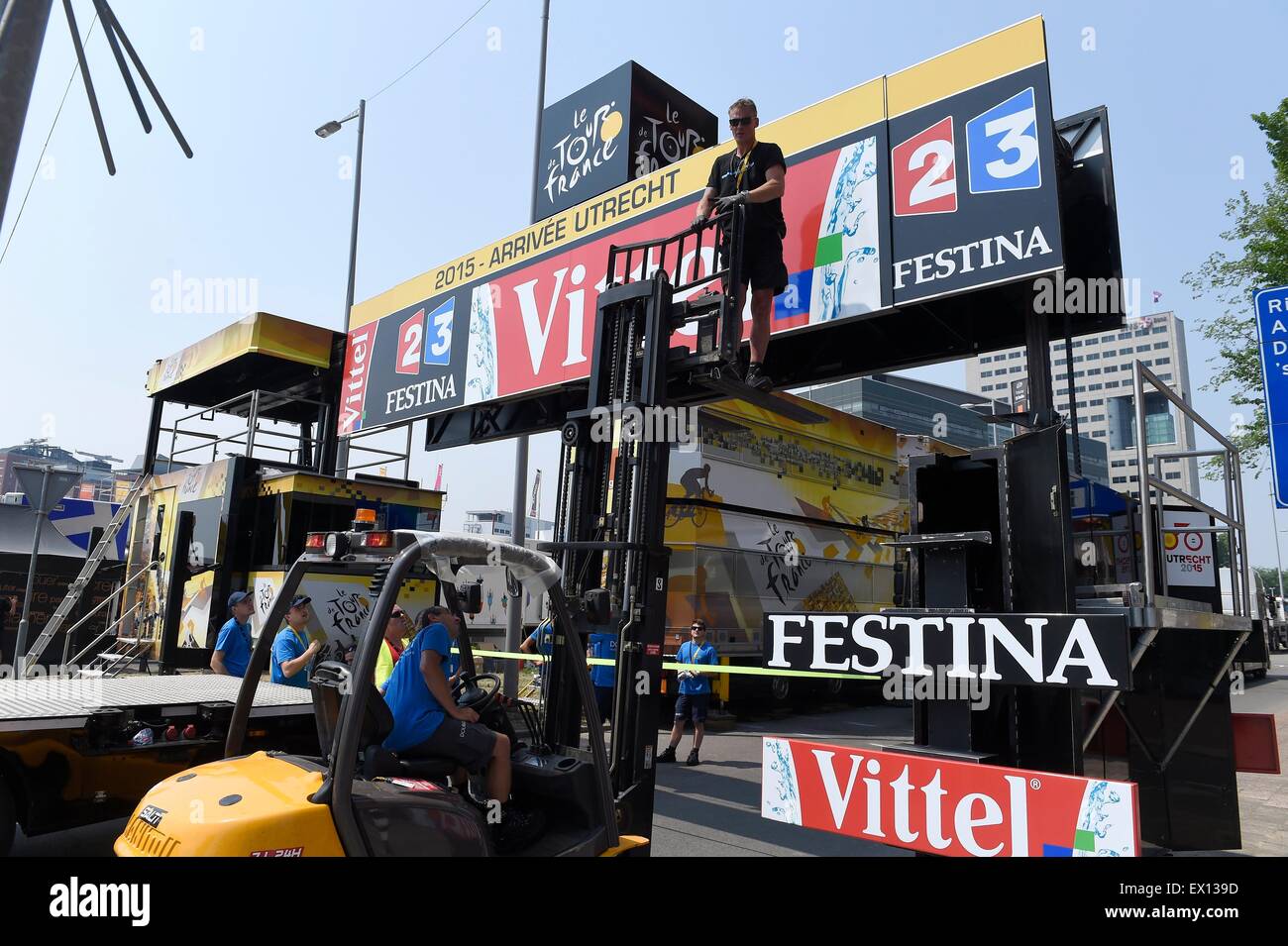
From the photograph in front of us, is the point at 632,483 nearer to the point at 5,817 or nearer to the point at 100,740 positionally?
the point at 100,740

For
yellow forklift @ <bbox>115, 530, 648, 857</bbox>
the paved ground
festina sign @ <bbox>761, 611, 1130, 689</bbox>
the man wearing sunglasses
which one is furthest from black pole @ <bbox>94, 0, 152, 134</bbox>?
the paved ground

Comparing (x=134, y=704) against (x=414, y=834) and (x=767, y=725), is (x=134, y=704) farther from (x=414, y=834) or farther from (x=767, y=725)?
(x=767, y=725)

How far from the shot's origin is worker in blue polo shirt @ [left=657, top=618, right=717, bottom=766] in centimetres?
1109

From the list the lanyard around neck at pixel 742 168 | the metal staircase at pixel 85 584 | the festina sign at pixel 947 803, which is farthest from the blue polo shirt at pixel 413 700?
the metal staircase at pixel 85 584

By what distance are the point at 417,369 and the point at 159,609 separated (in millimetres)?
7285

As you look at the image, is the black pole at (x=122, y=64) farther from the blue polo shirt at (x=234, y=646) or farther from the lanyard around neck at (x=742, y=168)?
the blue polo shirt at (x=234, y=646)

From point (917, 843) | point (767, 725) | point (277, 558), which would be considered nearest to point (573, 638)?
point (917, 843)

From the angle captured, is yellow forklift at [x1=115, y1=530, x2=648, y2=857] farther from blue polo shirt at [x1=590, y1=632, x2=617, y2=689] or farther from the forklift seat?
blue polo shirt at [x1=590, y1=632, x2=617, y2=689]

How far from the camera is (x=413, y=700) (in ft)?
13.6

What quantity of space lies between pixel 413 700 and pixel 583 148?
736cm

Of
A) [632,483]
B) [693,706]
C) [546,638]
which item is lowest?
[693,706]

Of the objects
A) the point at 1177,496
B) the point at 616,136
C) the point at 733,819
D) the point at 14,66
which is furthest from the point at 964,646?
the point at 616,136

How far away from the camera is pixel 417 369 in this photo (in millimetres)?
10445
